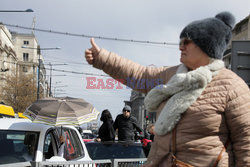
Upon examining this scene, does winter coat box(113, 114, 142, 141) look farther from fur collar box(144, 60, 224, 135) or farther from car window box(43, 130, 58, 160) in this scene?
fur collar box(144, 60, 224, 135)

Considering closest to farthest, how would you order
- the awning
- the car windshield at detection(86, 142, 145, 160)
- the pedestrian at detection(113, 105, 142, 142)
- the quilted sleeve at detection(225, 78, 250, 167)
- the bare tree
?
1. the quilted sleeve at detection(225, 78, 250, 167)
2. the car windshield at detection(86, 142, 145, 160)
3. the pedestrian at detection(113, 105, 142, 142)
4. the awning
5. the bare tree

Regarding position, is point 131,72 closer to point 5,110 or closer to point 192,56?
point 192,56

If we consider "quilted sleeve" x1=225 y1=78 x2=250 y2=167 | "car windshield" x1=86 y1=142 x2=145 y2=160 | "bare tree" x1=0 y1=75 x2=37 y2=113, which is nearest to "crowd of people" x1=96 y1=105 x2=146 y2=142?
"car windshield" x1=86 y1=142 x2=145 y2=160

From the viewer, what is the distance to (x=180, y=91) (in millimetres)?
2152

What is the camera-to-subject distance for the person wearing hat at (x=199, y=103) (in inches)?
80.0

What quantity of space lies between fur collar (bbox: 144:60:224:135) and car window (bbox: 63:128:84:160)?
12.8 ft

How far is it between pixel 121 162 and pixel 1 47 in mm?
63953

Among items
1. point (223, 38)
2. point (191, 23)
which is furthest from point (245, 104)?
point (191, 23)

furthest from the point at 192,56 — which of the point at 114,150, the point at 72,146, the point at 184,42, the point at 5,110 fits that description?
the point at 5,110

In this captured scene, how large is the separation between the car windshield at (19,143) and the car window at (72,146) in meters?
1.02

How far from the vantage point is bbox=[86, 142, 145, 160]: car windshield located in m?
7.18

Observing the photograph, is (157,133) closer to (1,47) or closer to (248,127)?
(248,127)

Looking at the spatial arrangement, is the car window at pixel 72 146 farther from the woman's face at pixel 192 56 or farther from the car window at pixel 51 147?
the woman's face at pixel 192 56

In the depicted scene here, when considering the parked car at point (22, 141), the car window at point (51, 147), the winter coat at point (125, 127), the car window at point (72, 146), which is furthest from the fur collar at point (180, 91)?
the winter coat at point (125, 127)
